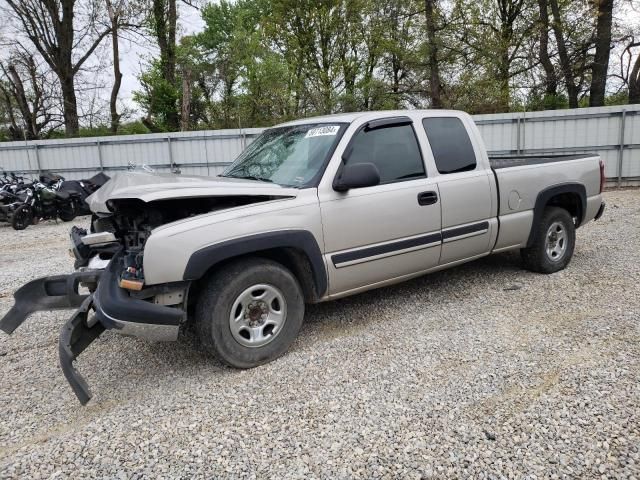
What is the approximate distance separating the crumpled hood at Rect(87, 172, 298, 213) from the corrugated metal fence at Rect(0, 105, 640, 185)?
35.2ft

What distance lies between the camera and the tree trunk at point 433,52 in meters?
18.8


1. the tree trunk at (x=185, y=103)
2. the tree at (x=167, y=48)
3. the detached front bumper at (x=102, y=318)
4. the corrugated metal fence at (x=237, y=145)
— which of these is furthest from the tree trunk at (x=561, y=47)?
the detached front bumper at (x=102, y=318)

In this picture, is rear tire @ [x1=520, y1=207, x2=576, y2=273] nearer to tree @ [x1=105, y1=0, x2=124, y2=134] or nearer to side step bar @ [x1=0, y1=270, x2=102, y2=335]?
side step bar @ [x1=0, y1=270, x2=102, y2=335]

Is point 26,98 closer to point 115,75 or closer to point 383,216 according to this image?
point 115,75

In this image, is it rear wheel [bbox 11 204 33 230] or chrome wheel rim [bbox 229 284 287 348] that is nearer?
chrome wheel rim [bbox 229 284 287 348]

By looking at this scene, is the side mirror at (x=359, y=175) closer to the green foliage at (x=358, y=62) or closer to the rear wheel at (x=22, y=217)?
the rear wheel at (x=22, y=217)

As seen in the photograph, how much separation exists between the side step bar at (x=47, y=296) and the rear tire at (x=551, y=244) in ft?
14.4

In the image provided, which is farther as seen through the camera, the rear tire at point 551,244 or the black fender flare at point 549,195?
the rear tire at point 551,244

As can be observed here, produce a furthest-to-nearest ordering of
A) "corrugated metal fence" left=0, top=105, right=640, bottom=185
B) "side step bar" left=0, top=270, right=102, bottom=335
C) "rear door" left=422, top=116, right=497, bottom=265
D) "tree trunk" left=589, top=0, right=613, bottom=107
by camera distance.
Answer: "tree trunk" left=589, top=0, right=613, bottom=107 → "corrugated metal fence" left=0, top=105, right=640, bottom=185 → "rear door" left=422, top=116, right=497, bottom=265 → "side step bar" left=0, top=270, right=102, bottom=335

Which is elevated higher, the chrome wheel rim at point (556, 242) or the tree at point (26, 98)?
the tree at point (26, 98)

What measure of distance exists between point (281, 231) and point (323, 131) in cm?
113

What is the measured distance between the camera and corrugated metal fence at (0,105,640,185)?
12789mm

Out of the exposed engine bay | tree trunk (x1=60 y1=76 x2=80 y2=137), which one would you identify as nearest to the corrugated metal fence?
tree trunk (x1=60 y1=76 x2=80 y2=137)

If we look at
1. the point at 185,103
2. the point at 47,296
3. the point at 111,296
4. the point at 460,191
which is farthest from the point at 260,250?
the point at 185,103
